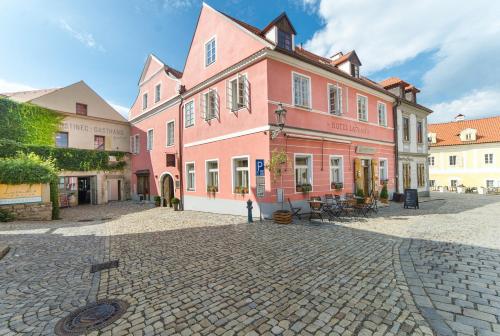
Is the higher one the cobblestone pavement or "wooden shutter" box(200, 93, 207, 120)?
"wooden shutter" box(200, 93, 207, 120)

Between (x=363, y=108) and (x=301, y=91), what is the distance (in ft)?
20.2

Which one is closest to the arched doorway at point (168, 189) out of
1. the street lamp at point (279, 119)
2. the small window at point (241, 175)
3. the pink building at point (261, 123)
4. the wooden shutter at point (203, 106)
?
the pink building at point (261, 123)

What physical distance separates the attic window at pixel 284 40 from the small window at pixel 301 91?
4.85ft

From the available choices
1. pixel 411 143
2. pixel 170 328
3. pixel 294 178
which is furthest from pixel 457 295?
pixel 411 143

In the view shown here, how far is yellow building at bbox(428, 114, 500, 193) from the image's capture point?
1138 inches

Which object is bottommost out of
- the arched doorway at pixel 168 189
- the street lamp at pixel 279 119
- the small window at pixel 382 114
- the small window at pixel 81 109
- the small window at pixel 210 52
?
the arched doorway at pixel 168 189

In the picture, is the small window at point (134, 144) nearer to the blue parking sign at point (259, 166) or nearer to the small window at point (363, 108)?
the blue parking sign at point (259, 166)

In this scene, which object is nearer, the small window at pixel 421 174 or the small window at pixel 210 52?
the small window at pixel 210 52

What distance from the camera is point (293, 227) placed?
29.8 feet

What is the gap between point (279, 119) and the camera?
10266mm

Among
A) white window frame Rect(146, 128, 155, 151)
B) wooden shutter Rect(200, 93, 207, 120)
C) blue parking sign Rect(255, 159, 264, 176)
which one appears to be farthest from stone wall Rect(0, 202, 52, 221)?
blue parking sign Rect(255, 159, 264, 176)

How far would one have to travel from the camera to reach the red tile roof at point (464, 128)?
29625 mm

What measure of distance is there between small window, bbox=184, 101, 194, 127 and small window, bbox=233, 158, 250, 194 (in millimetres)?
5136

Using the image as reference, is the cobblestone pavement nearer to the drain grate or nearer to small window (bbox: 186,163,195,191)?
the drain grate
